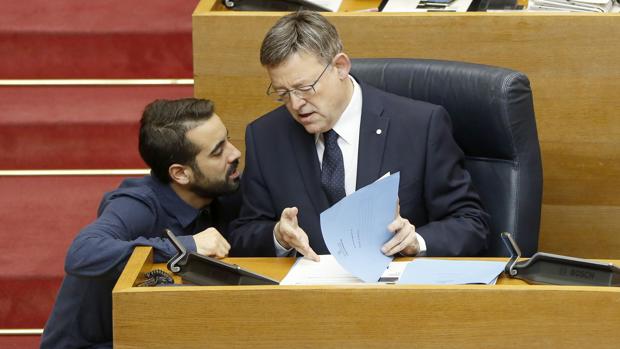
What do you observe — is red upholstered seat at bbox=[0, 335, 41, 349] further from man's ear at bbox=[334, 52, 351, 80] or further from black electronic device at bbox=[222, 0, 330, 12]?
man's ear at bbox=[334, 52, 351, 80]

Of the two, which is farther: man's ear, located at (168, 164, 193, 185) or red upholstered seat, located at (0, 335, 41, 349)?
red upholstered seat, located at (0, 335, 41, 349)

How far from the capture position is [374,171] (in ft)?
6.46

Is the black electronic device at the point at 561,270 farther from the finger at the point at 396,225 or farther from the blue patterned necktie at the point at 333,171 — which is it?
the blue patterned necktie at the point at 333,171

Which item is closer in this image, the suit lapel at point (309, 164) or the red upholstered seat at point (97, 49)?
the suit lapel at point (309, 164)

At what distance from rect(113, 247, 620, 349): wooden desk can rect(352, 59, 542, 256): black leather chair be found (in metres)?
0.58

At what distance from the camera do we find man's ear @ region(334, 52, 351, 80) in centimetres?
189

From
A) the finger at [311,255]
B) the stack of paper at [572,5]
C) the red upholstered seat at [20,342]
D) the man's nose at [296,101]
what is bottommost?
the red upholstered seat at [20,342]

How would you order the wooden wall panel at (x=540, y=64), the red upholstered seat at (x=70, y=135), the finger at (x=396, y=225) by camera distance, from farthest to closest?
the red upholstered seat at (x=70, y=135)
the wooden wall panel at (x=540, y=64)
the finger at (x=396, y=225)

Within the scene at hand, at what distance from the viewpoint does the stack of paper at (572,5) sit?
2413mm

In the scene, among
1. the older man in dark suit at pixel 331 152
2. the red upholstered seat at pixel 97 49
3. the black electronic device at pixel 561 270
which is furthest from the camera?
the red upholstered seat at pixel 97 49

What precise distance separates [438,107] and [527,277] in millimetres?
472

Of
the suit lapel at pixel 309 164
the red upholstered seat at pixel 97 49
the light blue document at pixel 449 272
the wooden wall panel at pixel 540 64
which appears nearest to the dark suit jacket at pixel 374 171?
the suit lapel at pixel 309 164

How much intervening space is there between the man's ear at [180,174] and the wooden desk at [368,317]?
1.81 feet

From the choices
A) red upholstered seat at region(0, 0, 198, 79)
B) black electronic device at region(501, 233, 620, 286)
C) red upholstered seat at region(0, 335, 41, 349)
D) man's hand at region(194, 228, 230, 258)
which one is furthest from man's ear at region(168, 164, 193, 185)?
red upholstered seat at region(0, 0, 198, 79)
